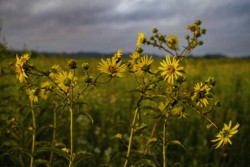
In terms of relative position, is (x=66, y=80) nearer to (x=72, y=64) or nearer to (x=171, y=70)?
(x=72, y=64)

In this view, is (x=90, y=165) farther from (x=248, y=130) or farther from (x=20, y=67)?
(x=248, y=130)

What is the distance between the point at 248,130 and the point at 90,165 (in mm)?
2216

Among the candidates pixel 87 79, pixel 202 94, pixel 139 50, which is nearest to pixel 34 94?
pixel 87 79

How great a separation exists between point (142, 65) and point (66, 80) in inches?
13.7

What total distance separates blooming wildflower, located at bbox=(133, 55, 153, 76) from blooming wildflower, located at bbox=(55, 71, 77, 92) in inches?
11.2

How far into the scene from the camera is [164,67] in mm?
1552

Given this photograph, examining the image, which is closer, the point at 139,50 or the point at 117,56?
the point at 117,56

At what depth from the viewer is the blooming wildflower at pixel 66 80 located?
5.07 feet

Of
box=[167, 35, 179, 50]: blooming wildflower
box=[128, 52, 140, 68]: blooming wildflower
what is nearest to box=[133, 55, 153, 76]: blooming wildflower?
box=[128, 52, 140, 68]: blooming wildflower

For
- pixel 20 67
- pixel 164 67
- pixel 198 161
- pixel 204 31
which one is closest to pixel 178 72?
pixel 164 67

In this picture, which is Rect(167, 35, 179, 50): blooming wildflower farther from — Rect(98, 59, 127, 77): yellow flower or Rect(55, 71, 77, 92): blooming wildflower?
Rect(55, 71, 77, 92): blooming wildflower

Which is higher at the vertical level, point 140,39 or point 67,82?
point 140,39

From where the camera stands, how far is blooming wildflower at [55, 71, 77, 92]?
5.07 ft

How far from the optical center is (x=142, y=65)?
1.62 metres
